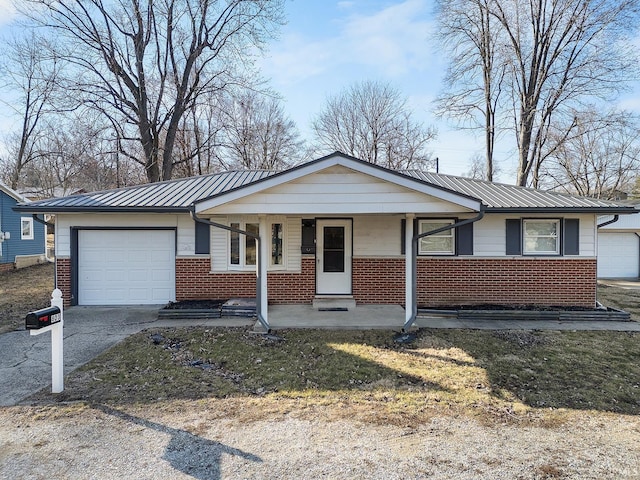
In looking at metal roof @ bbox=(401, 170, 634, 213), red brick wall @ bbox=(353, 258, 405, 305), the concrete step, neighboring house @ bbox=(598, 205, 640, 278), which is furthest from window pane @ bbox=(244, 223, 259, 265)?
neighboring house @ bbox=(598, 205, 640, 278)

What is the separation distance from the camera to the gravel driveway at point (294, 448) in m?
3.04

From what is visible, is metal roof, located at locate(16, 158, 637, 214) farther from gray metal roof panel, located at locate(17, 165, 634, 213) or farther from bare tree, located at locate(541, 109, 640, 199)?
bare tree, located at locate(541, 109, 640, 199)

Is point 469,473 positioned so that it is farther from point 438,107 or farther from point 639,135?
point 639,135

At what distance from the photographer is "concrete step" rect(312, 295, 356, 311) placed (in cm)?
897

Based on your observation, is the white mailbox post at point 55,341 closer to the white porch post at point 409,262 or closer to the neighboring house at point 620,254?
the white porch post at point 409,262

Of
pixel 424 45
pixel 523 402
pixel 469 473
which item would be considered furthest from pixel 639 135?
pixel 469 473

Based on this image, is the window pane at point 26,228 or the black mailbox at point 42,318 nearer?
the black mailbox at point 42,318

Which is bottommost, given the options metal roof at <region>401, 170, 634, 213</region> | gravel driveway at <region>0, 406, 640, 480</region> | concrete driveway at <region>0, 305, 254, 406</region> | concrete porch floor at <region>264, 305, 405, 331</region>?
gravel driveway at <region>0, 406, 640, 480</region>

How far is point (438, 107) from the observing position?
2039 centimetres

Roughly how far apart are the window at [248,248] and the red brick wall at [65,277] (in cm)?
413

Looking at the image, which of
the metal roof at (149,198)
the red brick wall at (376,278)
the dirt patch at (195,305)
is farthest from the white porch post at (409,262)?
the dirt patch at (195,305)

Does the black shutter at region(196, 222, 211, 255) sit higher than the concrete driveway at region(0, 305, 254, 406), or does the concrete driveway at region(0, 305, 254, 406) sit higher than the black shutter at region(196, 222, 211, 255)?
the black shutter at region(196, 222, 211, 255)

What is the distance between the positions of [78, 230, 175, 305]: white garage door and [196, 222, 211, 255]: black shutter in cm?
71

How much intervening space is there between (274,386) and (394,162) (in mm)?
24283
